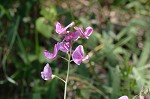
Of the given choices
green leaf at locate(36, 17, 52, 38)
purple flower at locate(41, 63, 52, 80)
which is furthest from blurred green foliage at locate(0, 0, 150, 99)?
purple flower at locate(41, 63, 52, 80)

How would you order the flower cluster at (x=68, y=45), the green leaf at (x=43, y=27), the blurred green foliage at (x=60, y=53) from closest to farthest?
the flower cluster at (x=68, y=45) → the blurred green foliage at (x=60, y=53) → the green leaf at (x=43, y=27)

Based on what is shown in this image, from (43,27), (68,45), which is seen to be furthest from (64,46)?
(43,27)

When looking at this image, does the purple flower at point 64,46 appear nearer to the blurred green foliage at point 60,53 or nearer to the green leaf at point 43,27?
the blurred green foliage at point 60,53

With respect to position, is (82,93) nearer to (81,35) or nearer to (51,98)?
(51,98)

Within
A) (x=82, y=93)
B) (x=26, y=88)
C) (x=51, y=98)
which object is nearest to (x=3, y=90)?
(x=26, y=88)

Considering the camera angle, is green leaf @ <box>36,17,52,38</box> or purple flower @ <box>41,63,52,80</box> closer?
purple flower @ <box>41,63,52,80</box>

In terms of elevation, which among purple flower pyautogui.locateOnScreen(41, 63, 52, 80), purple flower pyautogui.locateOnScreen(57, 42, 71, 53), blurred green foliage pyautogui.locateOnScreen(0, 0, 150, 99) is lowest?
purple flower pyautogui.locateOnScreen(41, 63, 52, 80)

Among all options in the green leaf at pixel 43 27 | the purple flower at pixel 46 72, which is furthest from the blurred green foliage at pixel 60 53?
the purple flower at pixel 46 72

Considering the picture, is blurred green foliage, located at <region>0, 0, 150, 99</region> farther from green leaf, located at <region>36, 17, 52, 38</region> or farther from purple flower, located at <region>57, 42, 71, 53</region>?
purple flower, located at <region>57, 42, 71, 53</region>

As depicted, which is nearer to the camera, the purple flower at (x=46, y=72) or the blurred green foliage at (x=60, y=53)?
the purple flower at (x=46, y=72)
